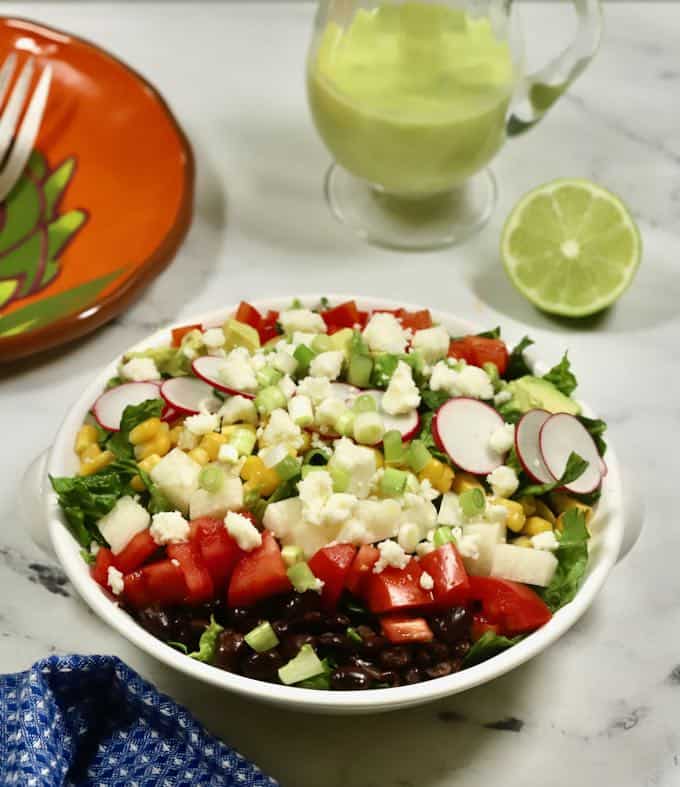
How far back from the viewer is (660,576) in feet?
6.79

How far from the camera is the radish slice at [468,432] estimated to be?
6.01 ft

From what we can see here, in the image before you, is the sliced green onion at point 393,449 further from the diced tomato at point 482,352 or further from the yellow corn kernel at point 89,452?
the yellow corn kernel at point 89,452

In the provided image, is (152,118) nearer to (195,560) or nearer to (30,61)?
(30,61)

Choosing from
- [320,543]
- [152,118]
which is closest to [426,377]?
[320,543]

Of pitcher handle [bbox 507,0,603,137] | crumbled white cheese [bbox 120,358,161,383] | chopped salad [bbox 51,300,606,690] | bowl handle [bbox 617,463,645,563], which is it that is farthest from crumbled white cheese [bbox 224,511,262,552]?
pitcher handle [bbox 507,0,603,137]

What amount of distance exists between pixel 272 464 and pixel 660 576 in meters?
0.78

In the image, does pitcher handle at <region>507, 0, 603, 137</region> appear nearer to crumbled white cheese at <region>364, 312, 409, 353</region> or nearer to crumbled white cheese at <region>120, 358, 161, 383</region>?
crumbled white cheese at <region>364, 312, 409, 353</region>

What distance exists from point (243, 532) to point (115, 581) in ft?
0.68

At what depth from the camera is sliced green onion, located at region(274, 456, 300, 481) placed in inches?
69.0

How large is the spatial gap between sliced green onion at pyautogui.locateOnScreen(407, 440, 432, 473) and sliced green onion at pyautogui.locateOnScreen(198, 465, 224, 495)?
0.30m

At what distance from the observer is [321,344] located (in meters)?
1.97

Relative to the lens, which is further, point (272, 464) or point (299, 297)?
point (299, 297)

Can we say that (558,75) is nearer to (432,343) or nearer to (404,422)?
(432,343)

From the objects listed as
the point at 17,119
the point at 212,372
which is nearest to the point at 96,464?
the point at 212,372
